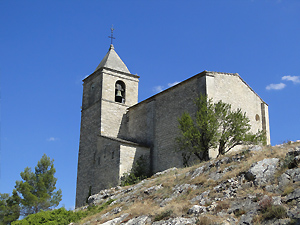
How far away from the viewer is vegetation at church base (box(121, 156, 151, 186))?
2447cm

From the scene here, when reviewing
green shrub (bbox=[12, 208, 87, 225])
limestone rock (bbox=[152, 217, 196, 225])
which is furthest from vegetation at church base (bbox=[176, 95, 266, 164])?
limestone rock (bbox=[152, 217, 196, 225])

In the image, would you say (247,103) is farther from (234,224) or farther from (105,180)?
(234,224)

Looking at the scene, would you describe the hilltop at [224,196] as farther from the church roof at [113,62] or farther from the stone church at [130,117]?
the church roof at [113,62]

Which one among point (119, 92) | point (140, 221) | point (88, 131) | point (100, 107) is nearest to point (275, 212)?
point (140, 221)

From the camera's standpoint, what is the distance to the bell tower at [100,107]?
96.5ft

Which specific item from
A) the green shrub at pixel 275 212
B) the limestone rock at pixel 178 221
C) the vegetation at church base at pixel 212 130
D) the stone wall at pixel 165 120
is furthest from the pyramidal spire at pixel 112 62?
the green shrub at pixel 275 212

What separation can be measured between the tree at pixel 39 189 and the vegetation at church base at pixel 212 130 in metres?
13.6

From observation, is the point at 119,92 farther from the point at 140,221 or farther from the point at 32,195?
the point at 140,221

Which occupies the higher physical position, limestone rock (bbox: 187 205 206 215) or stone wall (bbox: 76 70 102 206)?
stone wall (bbox: 76 70 102 206)

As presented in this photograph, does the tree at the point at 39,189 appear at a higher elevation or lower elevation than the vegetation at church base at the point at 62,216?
higher

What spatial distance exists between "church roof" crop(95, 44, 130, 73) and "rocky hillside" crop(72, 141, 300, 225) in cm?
1592

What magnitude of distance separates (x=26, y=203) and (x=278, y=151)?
22.2 metres

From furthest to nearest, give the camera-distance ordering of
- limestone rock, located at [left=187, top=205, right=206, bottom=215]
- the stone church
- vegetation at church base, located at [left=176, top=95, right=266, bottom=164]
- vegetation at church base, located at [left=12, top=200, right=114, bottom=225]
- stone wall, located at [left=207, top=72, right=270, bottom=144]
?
1. the stone church
2. stone wall, located at [left=207, top=72, right=270, bottom=144]
3. vegetation at church base, located at [left=176, top=95, right=266, bottom=164]
4. vegetation at church base, located at [left=12, top=200, right=114, bottom=225]
5. limestone rock, located at [left=187, top=205, right=206, bottom=215]

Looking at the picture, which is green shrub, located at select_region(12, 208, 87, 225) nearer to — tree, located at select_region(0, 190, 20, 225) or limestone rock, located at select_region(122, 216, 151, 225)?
limestone rock, located at select_region(122, 216, 151, 225)
